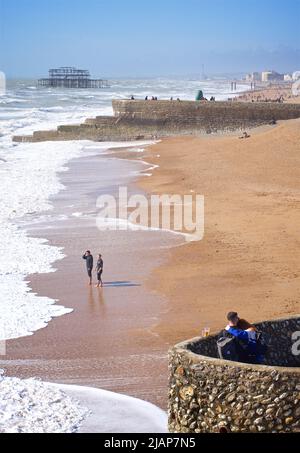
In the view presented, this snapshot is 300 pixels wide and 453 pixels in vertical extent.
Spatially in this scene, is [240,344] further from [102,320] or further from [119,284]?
[119,284]

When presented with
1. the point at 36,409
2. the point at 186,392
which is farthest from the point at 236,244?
the point at 186,392

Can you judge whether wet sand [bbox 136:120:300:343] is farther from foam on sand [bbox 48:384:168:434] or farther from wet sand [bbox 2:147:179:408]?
foam on sand [bbox 48:384:168:434]

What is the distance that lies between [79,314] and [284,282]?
3338mm

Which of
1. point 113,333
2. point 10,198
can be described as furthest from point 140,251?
point 10,198

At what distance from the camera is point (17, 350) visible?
1111cm

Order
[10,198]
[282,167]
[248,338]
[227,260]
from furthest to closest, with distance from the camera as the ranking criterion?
[282,167], [10,198], [227,260], [248,338]

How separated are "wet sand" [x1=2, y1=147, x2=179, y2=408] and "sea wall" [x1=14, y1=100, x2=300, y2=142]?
25.1 m

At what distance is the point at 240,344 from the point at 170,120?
131 feet

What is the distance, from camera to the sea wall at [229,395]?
6.47 metres

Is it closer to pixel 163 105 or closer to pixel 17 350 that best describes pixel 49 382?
pixel 17 350

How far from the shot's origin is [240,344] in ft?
23.7

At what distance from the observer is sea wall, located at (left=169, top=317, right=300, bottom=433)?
21.2 ft

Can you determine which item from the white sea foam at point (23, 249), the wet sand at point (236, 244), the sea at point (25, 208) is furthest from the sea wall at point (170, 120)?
the wet sand at point (236, 244)

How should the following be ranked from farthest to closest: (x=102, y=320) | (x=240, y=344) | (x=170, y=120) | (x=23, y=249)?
(x=170, y=120) < (x=23, y=249) < (x=102, y=320) < (x=240, y=344)
